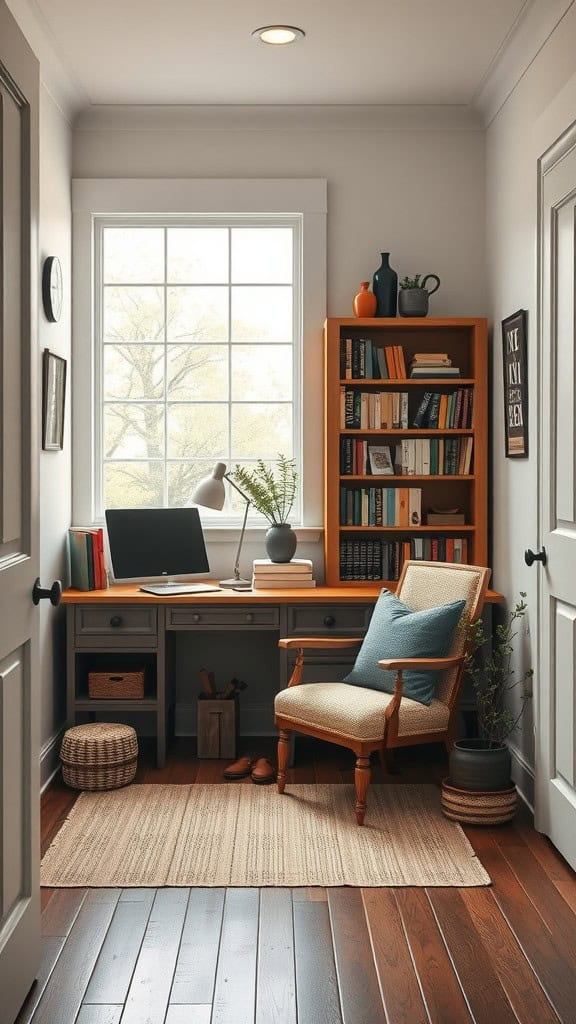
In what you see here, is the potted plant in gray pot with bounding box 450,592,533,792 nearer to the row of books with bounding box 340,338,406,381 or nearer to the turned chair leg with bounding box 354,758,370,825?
the turned chair leg with bounding box 354,758,370,825

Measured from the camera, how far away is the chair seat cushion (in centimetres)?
364

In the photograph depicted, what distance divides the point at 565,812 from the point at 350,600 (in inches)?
54.4

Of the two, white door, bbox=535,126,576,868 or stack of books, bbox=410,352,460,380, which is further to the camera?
stack of books, bbox=410,352,460,380

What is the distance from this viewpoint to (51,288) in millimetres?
4137

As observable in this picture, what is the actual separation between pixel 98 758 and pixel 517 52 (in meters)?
3.24

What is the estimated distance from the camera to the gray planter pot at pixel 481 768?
361 centimetres

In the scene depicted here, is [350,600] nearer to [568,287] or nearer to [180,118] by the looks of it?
[568,287]

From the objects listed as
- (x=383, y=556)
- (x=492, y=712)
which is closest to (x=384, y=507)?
(x=383, y=556)

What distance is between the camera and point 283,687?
431 centimetres

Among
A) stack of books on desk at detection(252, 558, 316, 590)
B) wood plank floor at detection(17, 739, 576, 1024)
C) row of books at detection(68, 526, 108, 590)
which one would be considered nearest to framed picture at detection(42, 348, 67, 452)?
row of books at detection(68, 526, 108, 590)

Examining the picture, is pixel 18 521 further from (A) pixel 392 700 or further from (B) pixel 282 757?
(B) pixel 282 757

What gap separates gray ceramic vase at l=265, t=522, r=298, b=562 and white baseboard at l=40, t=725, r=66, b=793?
4.05 feet

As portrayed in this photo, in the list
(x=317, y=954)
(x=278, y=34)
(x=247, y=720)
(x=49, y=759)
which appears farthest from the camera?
(x=247, y=720)

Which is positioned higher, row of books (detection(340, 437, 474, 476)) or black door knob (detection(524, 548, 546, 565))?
row of books (detection(340, 437, 474, 476))
